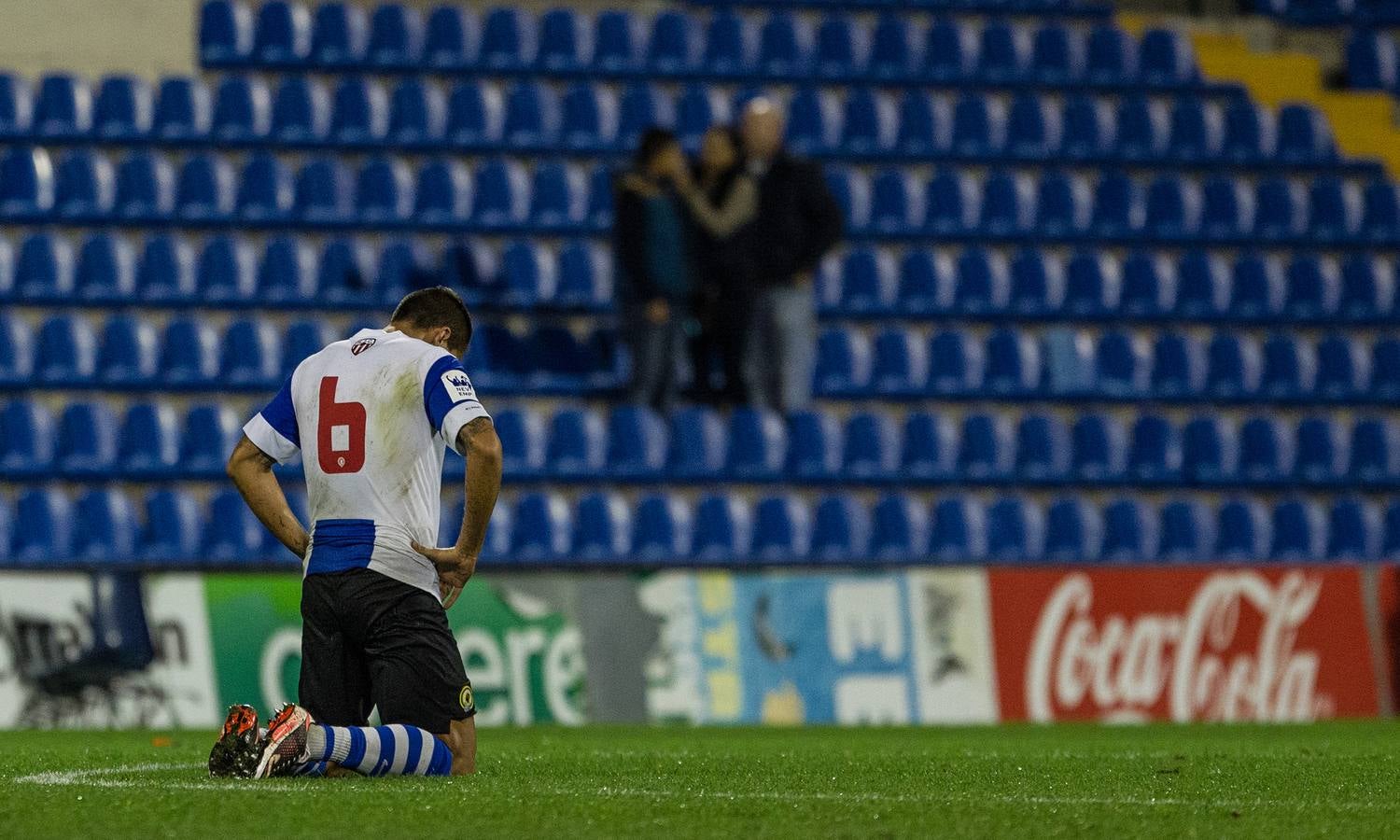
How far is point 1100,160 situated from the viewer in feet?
61.0

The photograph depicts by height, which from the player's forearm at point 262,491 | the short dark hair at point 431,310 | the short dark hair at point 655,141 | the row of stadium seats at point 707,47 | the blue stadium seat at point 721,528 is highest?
the row of stadium seats at point 707,47

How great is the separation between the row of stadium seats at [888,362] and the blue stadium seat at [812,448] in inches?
22.0

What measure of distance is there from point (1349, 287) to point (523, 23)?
283 inches

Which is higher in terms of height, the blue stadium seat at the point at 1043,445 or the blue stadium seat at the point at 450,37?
the blue stadium seat at the point at 450,37

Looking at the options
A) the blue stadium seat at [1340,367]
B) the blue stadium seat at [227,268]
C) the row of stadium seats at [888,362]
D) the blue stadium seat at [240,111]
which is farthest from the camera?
the blue stadium seat at [1340,367]

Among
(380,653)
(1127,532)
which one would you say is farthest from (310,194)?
(380,653)

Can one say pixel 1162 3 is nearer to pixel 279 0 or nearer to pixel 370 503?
pixel 279 0

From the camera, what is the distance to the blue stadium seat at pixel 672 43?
18.0 m

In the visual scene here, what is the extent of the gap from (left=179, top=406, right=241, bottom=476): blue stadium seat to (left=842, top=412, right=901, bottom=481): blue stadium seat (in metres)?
4.41

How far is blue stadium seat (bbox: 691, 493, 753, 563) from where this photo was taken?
50.3 feet

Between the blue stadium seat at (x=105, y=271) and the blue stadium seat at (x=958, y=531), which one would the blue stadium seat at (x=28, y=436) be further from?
the blue stadium seat at (x=958, y=531)

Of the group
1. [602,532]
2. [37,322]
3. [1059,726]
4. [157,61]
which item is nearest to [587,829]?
[1059,726]

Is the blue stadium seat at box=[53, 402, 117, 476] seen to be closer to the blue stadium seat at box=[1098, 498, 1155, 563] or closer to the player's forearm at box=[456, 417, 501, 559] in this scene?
the blue stadium seat at box=[1098, 498, 1155, 563]

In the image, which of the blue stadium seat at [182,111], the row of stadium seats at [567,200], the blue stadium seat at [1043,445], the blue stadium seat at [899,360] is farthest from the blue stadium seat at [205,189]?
the blue stadium seat at [1043,445]
